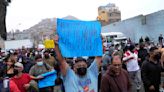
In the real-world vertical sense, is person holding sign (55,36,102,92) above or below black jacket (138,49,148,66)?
above

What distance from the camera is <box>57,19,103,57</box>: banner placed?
6848 millimetres

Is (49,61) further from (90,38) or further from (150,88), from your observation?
(90,38)

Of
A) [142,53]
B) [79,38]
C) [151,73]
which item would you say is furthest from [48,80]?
[142,53]

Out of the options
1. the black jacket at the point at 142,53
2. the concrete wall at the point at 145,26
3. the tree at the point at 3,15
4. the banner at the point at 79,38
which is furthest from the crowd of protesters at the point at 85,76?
the tree at the point at 3,15

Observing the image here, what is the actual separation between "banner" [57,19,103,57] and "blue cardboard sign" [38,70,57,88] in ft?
9.23

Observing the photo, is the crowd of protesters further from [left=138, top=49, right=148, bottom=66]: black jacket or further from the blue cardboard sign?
[left=138, top=49, right=148, bottom=66]: black jacket

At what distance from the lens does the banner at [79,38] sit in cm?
685

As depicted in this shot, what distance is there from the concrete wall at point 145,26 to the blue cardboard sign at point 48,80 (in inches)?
1131

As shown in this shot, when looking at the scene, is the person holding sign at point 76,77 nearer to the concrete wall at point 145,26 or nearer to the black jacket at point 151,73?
the black jacket at point 151,73

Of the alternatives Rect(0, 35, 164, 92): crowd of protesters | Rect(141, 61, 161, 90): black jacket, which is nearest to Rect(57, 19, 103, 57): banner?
Rect(0, 35, 164, 92): crowd of protesters

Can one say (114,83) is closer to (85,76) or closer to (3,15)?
(85,76)

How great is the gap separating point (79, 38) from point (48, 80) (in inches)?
122

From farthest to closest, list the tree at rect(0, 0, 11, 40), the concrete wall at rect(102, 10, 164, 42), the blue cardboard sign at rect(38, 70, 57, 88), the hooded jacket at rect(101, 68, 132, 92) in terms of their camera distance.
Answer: the tree at rect(0, 0, 11, 40), the concrete wall at rect(102, 10, 164, 42), the blue cardboard sign at rect(38, 70, 57, 88), the hooded jacket at rect(101, 68, 132, 92)

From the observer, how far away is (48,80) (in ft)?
32.6
